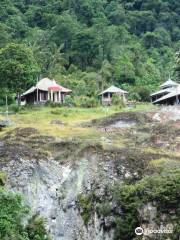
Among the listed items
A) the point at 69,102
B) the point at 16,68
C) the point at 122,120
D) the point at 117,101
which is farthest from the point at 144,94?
the point at 122,120

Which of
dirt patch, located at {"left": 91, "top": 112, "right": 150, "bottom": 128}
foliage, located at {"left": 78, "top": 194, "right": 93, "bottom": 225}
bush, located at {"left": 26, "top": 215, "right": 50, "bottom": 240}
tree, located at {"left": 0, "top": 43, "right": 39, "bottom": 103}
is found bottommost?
bush, located at {"left": 26, "top": 215, "right": 50, "bottom": 240}

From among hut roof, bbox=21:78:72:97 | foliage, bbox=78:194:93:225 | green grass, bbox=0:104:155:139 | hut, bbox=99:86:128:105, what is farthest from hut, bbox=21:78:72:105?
foliage, bbox=78:194:93:225

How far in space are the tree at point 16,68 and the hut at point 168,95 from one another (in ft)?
49.2

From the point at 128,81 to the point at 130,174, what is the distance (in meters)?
55.8

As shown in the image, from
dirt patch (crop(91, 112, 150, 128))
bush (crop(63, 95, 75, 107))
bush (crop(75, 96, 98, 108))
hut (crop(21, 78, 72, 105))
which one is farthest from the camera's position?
hut (crop(21, 78, 72, 105))

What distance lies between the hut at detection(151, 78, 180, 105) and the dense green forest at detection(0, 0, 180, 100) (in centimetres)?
365

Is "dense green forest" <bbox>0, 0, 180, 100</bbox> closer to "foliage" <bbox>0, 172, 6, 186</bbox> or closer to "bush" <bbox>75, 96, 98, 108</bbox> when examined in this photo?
"bush" <bbox>75, 96, 98, 108</bbox>

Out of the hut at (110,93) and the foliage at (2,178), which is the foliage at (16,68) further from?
the foliage at (2,178)

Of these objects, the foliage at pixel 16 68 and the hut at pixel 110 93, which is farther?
the hut at pixel 110 93

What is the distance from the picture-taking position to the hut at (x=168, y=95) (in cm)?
7125

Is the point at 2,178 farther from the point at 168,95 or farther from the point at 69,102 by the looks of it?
the point at 168,95

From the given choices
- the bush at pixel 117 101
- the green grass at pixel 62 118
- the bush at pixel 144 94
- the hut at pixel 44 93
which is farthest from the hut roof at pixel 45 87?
the bush at pixel 144 94

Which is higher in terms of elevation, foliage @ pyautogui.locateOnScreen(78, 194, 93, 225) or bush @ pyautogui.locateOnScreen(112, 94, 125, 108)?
bush @ pyautogui.locateOnScreen(112, 94, 125, 108)

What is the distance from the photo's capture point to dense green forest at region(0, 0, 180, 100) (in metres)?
82.8
